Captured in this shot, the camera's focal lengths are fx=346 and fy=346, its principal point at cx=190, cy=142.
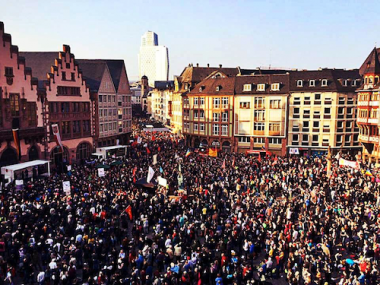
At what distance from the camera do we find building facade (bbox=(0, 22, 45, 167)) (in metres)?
39.0

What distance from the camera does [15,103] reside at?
40.7 metres

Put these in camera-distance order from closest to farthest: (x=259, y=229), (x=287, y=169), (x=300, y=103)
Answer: (x=259, y=229), (x=287, y=169), (x=300, y=103)

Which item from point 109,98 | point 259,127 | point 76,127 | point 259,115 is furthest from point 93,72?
point 259,127

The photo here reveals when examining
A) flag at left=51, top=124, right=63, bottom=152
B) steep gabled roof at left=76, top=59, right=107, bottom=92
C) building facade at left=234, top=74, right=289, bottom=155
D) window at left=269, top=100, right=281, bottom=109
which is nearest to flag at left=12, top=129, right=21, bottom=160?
flag at left=51, top=124, right=63, bottom=152

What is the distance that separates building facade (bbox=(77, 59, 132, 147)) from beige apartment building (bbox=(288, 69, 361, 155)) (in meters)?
31.1

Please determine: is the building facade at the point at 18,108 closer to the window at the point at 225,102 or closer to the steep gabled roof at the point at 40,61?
the steep gabled roof at the point at 40,61

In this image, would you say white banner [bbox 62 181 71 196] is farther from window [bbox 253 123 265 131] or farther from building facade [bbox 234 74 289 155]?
window [bbox 253 123 265 131]

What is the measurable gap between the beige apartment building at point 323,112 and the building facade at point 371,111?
6455 mm

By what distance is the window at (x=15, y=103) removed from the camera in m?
40.1

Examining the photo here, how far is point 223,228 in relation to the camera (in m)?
22.9

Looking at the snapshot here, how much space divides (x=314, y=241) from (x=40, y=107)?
1458 inches

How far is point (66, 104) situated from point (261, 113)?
32838 mm

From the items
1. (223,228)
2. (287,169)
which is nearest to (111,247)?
(223,228)

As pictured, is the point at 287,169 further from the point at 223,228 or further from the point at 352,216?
the point at 223,228
